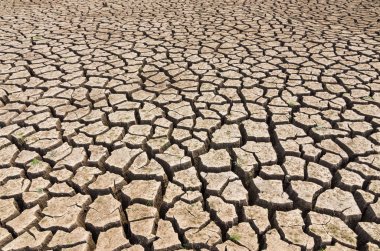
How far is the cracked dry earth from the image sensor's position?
71.0 inches

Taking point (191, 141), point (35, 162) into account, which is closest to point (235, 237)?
point (191, 141)

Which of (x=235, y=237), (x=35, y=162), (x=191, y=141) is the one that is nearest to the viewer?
(x=235, y=237)

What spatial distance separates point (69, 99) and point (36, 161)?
2.93 ft

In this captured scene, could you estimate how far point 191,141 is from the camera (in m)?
2.43

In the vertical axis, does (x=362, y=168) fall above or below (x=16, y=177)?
above

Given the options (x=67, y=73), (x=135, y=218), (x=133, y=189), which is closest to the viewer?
(x=135, y=218)

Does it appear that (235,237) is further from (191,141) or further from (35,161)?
(35,161)

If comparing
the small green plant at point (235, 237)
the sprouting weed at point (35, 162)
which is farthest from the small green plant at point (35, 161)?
the small green plant at point (235, 237)

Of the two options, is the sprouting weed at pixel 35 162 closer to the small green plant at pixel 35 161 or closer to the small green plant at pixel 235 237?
the small green plant at pixel 35 161

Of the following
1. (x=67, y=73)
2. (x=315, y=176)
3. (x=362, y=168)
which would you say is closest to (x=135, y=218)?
(x=315, y=176)

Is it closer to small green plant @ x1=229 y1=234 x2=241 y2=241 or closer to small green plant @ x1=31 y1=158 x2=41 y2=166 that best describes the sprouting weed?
small green plant @ x1=31 y1=158 x2=41 y2=166

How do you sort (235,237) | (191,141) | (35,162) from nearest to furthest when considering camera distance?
(235,237) → (35,162) → (191,141)

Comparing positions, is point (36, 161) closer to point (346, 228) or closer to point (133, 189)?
point (133, 189)

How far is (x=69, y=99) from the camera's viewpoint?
119 inches
